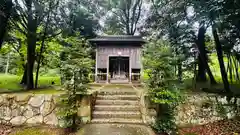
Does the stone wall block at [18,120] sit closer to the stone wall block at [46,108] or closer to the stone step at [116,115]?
the stone wall block at [46,108]

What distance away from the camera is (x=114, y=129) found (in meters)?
4.17

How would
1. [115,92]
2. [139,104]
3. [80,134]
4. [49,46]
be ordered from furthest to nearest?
[49,46], [115,92], [139,104], [80,134]

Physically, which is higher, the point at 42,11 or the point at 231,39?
the point at 42,11

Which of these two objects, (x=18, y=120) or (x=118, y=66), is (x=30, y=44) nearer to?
(x=18, y=120)

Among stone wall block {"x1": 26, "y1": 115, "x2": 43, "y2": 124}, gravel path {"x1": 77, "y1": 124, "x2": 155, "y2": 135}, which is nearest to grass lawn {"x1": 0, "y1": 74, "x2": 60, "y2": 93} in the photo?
stone wall block {"x1": 26, "y1": 115, "x2": 43, "y2": 124}

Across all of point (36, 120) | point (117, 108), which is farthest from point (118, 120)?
point (36, 120)

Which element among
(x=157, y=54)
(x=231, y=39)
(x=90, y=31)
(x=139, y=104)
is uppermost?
(x=90, y=31)

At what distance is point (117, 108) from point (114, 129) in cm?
100

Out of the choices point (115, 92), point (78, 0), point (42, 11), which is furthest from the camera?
point (78, 0)

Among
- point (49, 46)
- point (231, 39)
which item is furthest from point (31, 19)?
point (231, 39)

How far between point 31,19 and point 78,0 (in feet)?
8.78

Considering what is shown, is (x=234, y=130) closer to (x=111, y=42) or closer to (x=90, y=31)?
(x=111, y=42)

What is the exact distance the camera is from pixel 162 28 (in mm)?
8219

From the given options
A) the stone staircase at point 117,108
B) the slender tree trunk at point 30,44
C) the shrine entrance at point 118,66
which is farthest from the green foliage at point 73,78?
the shrine entrance at point 118,66
